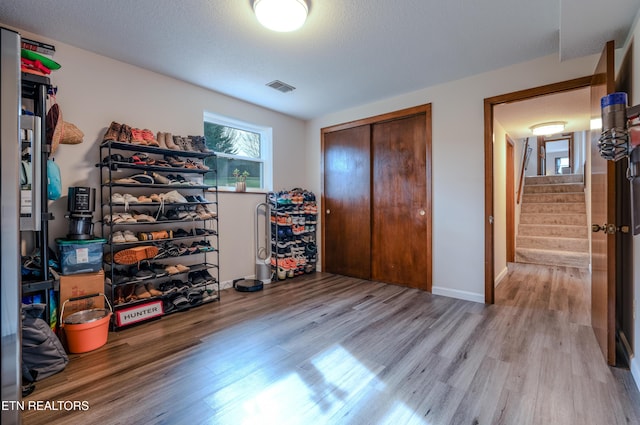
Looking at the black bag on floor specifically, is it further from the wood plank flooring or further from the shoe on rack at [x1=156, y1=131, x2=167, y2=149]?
the shoe on rack at [x1=156, y1=131, x2=167, y2=149]

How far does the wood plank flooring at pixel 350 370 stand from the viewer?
1.51 metres

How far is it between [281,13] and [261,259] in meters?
2.92

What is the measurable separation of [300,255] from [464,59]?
3131mm

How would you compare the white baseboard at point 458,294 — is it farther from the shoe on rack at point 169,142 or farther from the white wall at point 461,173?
the shoe on rack at point 169,142

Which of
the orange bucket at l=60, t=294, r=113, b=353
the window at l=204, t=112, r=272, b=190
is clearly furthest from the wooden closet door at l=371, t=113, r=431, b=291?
the orange bucket at l=60, t=294, r=113, b=353

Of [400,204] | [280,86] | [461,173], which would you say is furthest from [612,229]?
[280,86]

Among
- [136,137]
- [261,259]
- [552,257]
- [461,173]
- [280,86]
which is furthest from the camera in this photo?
[552,257]

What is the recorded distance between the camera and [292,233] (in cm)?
427

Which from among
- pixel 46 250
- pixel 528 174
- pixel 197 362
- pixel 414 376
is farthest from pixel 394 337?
pixel 528 174

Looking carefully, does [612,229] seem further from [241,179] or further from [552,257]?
[552,257]

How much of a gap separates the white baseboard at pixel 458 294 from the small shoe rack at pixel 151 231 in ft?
8.44

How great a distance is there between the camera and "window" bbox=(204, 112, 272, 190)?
3816 millimetres

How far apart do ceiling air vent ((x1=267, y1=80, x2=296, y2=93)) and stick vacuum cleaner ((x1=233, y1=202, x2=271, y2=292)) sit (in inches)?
60.2

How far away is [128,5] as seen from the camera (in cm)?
206
